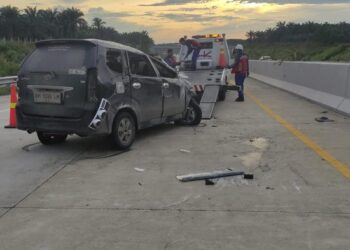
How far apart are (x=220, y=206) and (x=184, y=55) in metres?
15.2

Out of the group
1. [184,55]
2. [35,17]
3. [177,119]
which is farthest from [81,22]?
[177,119]

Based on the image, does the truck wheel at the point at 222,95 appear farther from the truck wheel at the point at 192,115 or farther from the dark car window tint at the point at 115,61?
the dark car window tint at the point at 115,61

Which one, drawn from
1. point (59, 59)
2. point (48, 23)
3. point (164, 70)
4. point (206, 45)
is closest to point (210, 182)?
point (59, 59)

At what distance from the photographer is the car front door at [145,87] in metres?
9.10

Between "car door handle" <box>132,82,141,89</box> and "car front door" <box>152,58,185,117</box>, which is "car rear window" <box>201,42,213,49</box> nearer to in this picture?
"car front door" <box>152,58,185,117</box>

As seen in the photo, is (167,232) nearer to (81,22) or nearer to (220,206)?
(220,206)

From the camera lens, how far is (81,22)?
448 ft

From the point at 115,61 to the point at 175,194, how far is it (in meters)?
3.35

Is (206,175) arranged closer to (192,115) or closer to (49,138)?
(49,138)

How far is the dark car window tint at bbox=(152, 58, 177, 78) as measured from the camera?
10.2m

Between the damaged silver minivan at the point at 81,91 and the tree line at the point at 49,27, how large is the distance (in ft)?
307

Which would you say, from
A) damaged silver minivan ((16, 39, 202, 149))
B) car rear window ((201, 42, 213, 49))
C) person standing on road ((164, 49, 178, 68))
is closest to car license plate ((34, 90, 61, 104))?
damaged silver minivan ((16, 39, 202, 149))

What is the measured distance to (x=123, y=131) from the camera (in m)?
8.71

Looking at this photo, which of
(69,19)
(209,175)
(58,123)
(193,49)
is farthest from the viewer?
(69,19)
